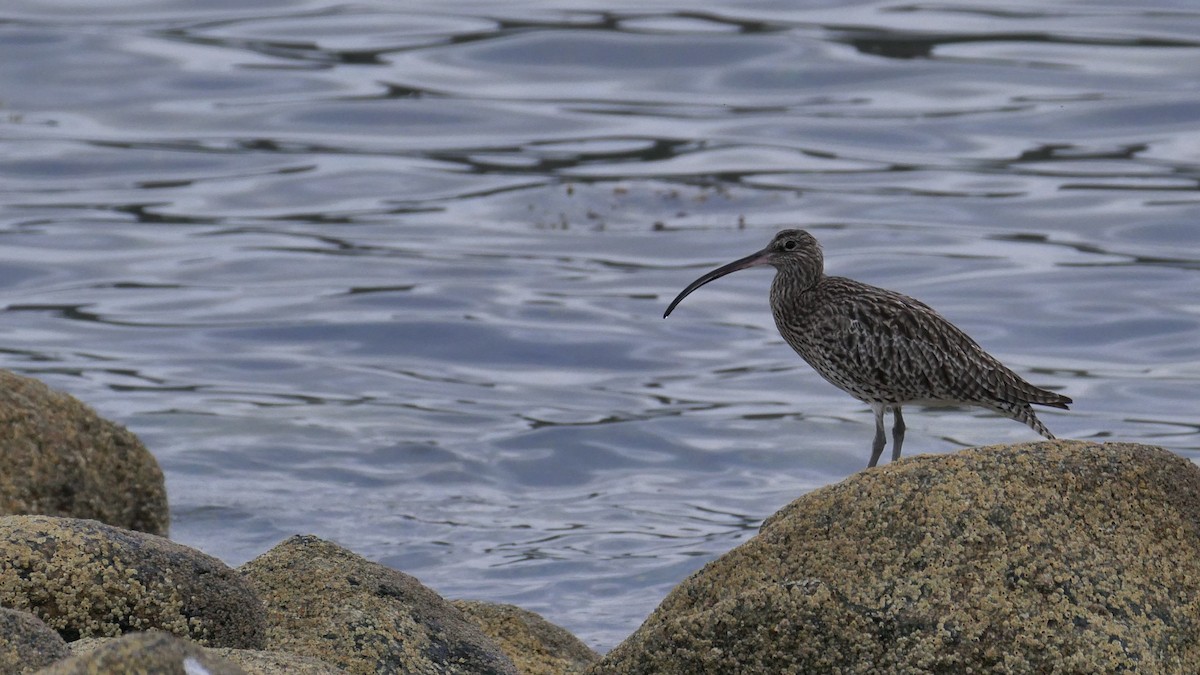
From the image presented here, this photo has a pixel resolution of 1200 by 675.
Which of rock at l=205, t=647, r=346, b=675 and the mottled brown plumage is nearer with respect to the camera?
rock at l=205, t=647, r=346, b=675

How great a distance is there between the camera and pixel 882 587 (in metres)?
5.96

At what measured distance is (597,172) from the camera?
905 inches

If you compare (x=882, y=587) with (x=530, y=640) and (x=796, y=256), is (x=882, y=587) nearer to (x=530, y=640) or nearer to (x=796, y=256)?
(x=530, y=640)

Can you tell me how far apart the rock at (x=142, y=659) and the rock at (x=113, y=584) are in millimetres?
1480

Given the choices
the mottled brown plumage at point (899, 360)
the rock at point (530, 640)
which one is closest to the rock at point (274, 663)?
the rock at point (530, 640)

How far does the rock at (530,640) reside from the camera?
7.88 m

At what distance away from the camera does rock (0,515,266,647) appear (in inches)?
242

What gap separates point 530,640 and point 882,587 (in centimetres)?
241

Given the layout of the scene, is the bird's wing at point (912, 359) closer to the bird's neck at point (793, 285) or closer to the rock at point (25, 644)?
the bird's neck at point (793, 285)

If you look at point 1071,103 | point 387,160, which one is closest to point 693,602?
point 387,160

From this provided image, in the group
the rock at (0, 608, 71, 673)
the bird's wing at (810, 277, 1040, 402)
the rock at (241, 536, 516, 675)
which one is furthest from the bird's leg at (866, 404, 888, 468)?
the rock at (0, 608, 71, 673)

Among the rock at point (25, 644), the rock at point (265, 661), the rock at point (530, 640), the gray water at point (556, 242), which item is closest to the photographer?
the rock at point (25, 644)

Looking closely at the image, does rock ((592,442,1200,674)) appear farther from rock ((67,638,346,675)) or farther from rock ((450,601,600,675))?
rock ((450,601,600,675))

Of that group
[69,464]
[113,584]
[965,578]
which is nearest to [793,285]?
[69,464]
